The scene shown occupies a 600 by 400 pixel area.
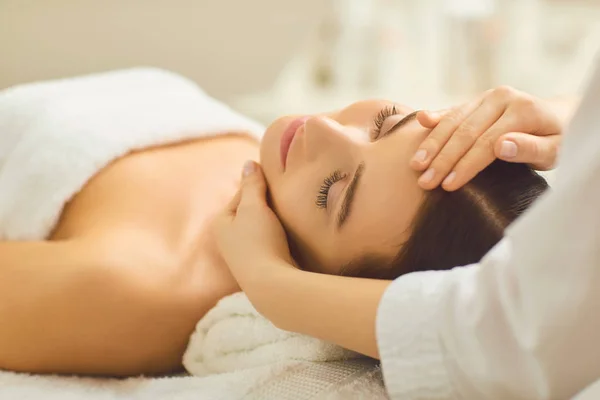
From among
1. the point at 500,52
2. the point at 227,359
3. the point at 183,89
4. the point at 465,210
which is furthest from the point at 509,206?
the point at 500,52

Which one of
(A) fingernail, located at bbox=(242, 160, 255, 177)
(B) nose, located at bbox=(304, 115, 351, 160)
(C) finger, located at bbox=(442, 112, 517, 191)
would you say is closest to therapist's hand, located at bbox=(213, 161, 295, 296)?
(A) fingernail, located at bbox=(242, 160, 255, 177)

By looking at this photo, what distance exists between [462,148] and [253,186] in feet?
1.05

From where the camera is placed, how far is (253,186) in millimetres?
925

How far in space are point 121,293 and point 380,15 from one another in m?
1.53

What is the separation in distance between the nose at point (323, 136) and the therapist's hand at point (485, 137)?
101 mm

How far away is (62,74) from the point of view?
1831 mm

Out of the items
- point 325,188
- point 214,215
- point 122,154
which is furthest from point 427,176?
point 122,154

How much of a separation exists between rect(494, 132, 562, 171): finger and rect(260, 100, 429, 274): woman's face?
9 cm

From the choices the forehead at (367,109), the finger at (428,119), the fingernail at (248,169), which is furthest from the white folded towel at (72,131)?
the finger at (428,119)

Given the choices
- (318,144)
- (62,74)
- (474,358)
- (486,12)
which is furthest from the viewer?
(486,12)

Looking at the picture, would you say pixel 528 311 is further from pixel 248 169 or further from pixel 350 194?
pixel 248 169

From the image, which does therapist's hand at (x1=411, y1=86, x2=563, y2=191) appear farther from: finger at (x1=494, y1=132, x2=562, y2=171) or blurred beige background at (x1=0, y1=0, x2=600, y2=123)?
blurred beige background at (x1=0, y1=0, x2=600, y2=123)

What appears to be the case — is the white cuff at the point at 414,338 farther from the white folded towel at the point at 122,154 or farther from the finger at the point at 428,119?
the finger at the point at 428,119

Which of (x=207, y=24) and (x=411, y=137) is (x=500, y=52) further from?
(x=411, y=137)
